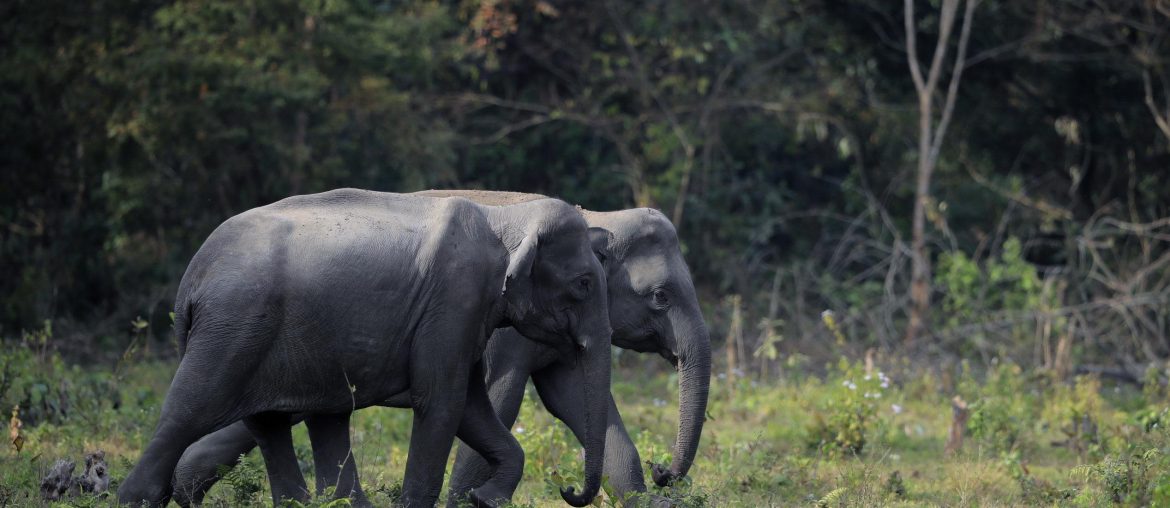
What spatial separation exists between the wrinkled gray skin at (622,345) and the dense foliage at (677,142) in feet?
21.6

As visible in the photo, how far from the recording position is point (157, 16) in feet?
53.9

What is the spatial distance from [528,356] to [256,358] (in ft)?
6.58

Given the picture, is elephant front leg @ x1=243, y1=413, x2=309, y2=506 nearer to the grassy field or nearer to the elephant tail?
the grassy field

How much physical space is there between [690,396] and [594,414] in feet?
4.31

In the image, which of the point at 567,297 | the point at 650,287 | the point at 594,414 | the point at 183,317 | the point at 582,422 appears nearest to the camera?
the point at 183,317

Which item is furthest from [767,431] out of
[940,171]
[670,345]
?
[940,171]

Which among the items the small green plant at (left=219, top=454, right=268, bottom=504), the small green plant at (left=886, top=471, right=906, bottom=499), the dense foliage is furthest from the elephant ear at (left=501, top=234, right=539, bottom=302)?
the dense foliage

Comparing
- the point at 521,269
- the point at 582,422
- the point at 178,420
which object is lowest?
the point at 582,422

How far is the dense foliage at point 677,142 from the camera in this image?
53.7ft

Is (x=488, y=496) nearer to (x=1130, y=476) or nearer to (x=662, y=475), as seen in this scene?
(x=662, y=475)

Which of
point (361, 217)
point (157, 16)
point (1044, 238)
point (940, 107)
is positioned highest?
point (361, 217)

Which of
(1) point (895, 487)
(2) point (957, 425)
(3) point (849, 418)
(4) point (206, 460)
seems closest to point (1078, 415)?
(2) point (957, 425)

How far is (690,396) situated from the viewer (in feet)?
28.6

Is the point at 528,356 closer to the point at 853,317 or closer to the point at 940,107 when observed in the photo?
the point at 853,317
